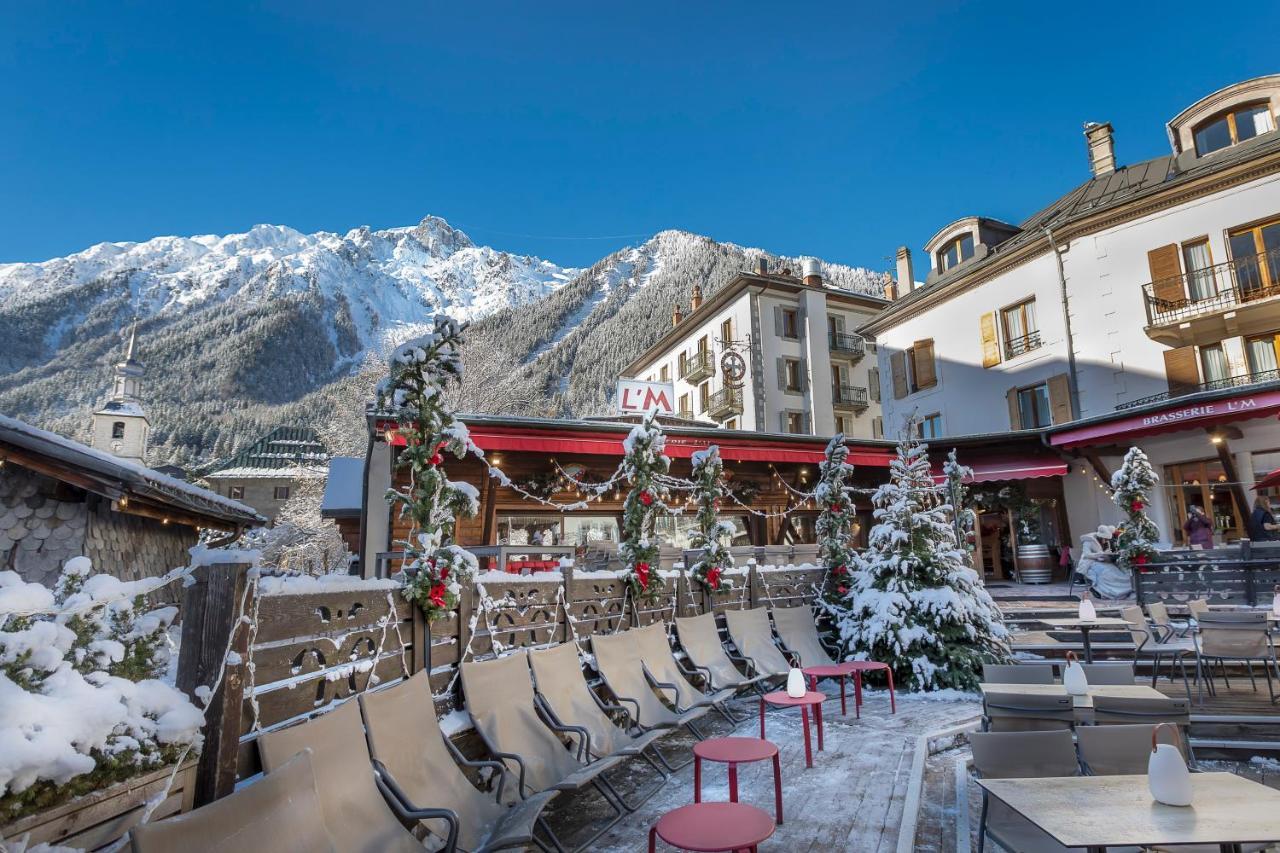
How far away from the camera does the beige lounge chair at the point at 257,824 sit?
174 centimetres

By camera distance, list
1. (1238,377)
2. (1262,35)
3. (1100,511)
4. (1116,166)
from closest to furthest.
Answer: (1238,377) → (1100,511) → (1262,35) → (1116,166)


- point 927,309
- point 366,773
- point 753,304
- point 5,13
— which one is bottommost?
point 366,773

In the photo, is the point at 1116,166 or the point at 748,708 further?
the point at 1116,166

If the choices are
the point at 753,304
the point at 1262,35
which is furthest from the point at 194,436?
the point at 1262,35

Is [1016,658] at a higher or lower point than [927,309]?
lower

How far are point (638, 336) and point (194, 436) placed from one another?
43746mm

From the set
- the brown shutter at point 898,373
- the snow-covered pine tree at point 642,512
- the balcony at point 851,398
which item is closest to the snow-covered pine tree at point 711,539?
the snow-covered pine tree at point 642,512

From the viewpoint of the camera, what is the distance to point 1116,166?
757 inches

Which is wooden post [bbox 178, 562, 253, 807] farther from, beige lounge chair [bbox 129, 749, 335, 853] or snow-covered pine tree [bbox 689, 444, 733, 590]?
Answer: snow-covered pine tree [bbox 689, 444, 733, 590]

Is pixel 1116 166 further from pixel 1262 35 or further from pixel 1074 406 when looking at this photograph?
pixel 1074 406

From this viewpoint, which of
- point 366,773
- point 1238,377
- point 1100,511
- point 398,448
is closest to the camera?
point 366,773

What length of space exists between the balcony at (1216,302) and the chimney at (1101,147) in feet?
20.4

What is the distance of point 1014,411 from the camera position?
59.9ft

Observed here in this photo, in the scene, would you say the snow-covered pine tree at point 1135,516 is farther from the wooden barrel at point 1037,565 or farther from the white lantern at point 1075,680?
the white lantern at point 1075,680
